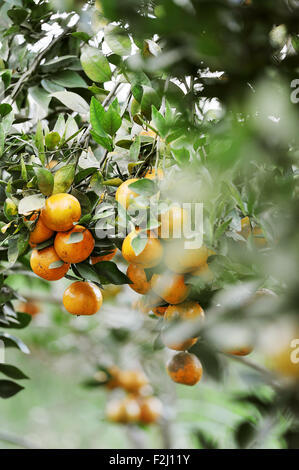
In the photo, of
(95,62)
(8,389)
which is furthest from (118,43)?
(8,389)

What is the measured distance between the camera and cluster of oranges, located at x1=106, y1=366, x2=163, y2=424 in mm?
1415

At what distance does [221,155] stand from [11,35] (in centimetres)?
71

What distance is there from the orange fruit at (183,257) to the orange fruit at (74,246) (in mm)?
101

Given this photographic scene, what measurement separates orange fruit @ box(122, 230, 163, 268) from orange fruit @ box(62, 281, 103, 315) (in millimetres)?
123

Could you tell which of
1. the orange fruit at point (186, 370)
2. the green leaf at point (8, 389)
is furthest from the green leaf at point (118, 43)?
the green leaf at point (8, 389)

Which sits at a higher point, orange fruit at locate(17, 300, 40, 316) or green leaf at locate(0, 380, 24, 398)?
green leaf at locate(0, 380, 24, 398)

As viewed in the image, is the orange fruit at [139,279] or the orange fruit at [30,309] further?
the orange fruit at [30,309]

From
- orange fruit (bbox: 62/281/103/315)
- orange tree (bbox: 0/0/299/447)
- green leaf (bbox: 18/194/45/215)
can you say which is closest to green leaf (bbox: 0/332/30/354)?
orange tree (bbox: 0/0/299/447)

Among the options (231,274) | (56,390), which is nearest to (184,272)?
(231,274)

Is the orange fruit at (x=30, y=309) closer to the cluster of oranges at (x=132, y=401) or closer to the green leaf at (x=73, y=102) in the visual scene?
the cluster of oranges at (x=132, y=401)

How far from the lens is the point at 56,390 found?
2.71m

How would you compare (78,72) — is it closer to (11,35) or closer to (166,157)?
(11,35)

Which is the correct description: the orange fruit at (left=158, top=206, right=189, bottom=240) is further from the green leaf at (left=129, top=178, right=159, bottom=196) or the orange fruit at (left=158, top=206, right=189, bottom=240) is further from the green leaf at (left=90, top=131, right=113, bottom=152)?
the green leaf at (left=90, top=131, right=113, bottom=152)

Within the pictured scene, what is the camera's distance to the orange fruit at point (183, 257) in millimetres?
400
